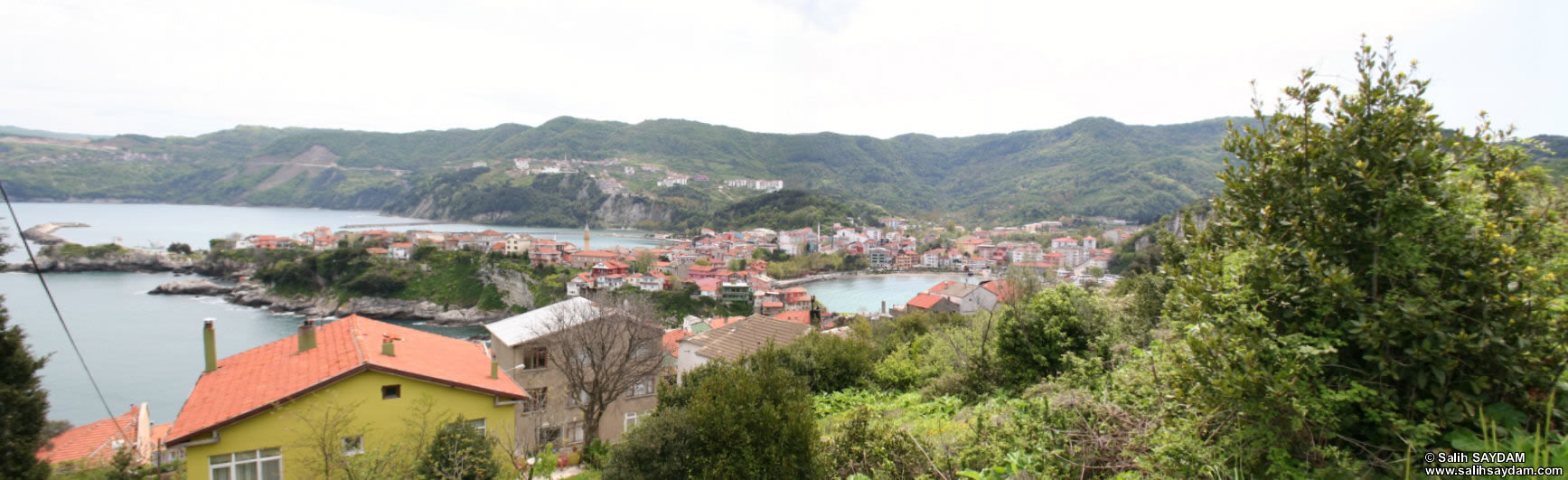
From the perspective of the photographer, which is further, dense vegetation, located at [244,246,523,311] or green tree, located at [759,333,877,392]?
dense vegetation, located at [244,246,523,311]

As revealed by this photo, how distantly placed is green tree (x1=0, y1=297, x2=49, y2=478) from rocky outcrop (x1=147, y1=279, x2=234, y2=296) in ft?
141

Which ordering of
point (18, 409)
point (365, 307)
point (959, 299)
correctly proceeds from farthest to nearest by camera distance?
point (365, 307), point (959, 299), point (18, 409)

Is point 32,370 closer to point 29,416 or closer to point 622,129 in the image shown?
point 29,416

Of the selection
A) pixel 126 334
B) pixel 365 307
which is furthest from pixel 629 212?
pixel 126 334

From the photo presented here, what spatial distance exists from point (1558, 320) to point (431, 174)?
131542mm

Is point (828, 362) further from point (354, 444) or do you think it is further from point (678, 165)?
point (678, 165)

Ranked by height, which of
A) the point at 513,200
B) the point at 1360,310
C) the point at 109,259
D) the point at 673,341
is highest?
the point at 513,200

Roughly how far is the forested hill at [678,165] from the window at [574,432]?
67.1m

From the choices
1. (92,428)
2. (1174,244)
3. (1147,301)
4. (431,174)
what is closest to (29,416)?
(92,428)

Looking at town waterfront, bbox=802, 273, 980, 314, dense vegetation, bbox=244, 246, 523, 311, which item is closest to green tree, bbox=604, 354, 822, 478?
town waterfront, bbox=802, 273, 980, 314

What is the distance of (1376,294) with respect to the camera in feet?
5.58

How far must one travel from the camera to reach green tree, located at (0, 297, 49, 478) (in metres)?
5.04

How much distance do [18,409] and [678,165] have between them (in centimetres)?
10849

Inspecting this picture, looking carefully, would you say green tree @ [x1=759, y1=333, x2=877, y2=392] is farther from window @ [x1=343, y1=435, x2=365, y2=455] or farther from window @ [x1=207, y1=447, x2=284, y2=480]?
window @ [x1=207, y1=447, x2=284, y2=480]
